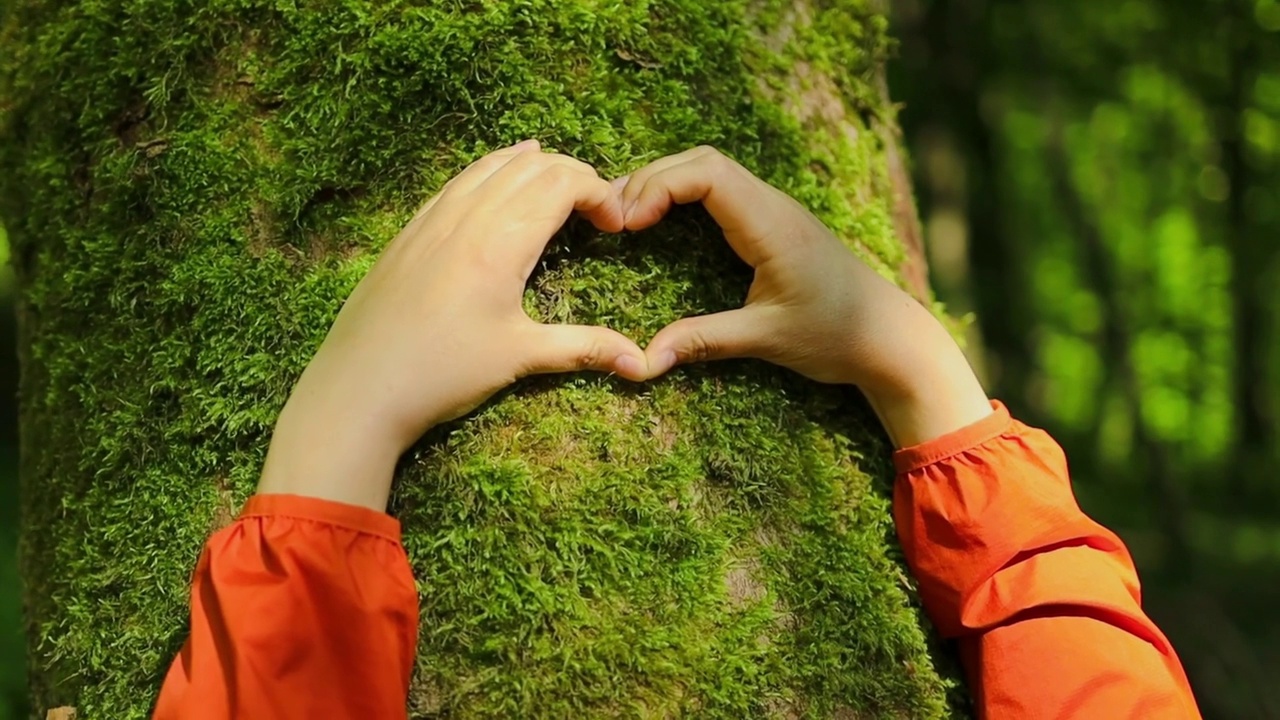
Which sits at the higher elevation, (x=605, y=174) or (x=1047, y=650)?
(x=605, y=174)

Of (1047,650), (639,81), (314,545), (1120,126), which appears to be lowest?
(1120,126)

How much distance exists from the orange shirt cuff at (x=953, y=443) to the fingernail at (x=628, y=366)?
467mm

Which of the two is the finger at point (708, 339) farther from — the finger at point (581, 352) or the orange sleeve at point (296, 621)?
the orange sleeve at point (296, 621)

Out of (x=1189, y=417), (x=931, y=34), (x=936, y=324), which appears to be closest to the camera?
(x=936, y=324)

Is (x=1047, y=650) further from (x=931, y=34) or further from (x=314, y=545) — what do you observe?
(x=931, y=34)

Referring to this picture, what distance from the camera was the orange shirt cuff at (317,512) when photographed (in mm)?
A: 1141

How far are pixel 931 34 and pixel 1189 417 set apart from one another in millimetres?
5026

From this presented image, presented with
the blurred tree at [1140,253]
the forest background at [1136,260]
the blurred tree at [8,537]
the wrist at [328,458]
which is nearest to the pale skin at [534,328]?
the wrist at [328,458]

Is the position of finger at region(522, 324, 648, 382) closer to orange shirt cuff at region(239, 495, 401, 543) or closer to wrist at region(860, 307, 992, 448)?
orange shirt cuff at region(239, 495, 401, 543)

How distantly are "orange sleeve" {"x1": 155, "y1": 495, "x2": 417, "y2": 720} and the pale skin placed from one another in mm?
52

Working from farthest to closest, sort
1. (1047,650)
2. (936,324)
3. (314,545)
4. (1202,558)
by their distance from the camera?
(1202,558) → (936,324) → (1047,650) → (314,545)

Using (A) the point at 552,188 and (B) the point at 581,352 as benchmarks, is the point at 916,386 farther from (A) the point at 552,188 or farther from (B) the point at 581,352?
(A) the point at 552,188

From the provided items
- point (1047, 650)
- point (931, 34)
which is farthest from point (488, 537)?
point (931, 34)

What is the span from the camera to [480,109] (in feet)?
4.42
